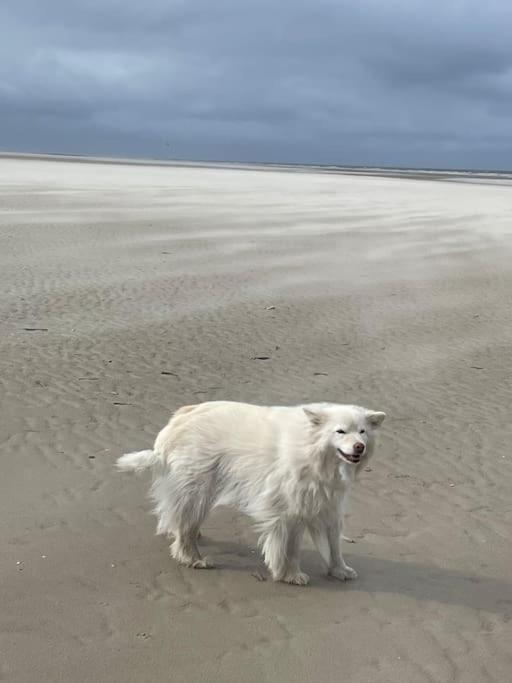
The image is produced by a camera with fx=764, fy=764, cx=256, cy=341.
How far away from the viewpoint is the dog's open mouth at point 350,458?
496cm

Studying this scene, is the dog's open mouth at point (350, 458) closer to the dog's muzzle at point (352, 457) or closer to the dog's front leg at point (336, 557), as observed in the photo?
the dog's muzzle at point (352, 457)

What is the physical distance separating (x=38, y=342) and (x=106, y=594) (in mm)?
6456

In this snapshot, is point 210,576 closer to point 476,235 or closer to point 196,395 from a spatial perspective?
point 196,395

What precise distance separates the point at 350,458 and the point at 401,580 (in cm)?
126

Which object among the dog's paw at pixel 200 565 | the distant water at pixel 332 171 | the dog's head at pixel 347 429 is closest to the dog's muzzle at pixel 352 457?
the dog's head at pixel 347 429

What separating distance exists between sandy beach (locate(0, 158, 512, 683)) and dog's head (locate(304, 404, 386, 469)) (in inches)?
42.9

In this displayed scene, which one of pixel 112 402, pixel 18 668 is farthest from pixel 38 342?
pixel 18 668

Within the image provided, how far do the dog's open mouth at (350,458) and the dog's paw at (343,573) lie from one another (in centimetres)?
99

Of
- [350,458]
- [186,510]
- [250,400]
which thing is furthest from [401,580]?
[250,400]

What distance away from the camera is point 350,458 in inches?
196

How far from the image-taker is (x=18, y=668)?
429 cm

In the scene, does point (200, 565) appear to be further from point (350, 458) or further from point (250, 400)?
point (250, 400)

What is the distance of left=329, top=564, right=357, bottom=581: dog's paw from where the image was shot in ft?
18.2

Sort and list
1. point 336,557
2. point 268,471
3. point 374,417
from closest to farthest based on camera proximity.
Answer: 1. point 374,417
2. point 268,471
3. point 336,557
